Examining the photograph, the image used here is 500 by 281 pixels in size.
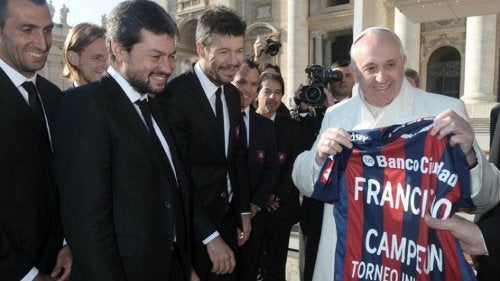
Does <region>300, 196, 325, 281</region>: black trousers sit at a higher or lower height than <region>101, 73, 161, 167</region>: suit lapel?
lower

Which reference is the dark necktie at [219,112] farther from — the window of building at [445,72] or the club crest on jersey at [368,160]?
the window of building at [445,72]

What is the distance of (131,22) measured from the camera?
1884 mm

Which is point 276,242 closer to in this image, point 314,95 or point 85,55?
point 314,95

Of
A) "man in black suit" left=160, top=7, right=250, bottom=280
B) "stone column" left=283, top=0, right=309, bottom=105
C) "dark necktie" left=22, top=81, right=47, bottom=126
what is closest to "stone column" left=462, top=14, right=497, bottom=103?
"stone column" left=283, top=0, right=309, bottom=105

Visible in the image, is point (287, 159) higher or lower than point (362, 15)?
lower

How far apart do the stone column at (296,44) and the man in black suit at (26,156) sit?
17.7 metres

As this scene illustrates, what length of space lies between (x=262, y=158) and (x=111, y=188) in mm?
2036

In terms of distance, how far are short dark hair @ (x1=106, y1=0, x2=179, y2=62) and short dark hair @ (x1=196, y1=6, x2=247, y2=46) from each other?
2.59 ft

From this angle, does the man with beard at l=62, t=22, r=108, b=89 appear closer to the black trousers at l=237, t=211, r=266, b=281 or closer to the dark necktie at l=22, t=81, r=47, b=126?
the dark necktie at l=22, t=81, r=47, b=126

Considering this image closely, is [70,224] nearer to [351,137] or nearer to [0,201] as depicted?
[0,201]

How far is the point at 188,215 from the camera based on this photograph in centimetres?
212

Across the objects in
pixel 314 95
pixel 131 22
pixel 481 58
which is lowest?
pixel 314 95

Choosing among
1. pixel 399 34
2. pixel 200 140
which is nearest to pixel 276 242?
pixel 200 140

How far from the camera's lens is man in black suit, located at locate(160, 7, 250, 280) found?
2.61 m
